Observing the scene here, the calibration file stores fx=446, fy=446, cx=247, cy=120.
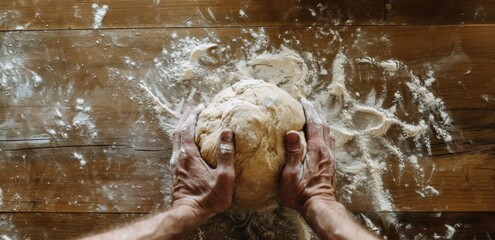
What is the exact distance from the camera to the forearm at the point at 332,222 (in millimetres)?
1363

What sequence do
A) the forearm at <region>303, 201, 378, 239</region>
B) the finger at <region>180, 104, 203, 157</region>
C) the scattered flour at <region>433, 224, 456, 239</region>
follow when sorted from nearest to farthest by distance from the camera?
1. the forearm at <region>303, 201, 378, 239</region>
2. the finger at <region>180, 104, 203, 157</region>
3. the scattered flour at <region>433, 224, 456, 239</region>

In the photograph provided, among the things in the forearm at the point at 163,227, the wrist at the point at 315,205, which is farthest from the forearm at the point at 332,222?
the forearm at the point at 163,227

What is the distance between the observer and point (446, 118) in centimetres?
174

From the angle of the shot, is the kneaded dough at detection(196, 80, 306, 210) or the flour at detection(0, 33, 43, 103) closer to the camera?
the kneaded dough at detection(196, 80, 306, 210)

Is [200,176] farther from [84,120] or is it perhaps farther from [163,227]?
[84,120]

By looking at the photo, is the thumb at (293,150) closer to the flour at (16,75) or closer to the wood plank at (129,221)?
the wood plank at (129,221)

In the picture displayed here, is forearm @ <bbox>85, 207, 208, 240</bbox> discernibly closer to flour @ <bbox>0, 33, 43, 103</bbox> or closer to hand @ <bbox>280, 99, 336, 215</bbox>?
hand @ <bbox>280, 99, 336, 215</bbox>

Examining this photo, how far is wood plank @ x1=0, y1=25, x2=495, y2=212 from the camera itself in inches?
66.4

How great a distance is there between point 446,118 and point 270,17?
0.80 meters

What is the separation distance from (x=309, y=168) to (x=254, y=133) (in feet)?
0.78

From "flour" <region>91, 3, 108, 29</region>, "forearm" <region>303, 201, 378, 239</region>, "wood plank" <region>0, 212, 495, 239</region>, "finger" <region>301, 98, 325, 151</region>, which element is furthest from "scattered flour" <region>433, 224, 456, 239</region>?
"flour" <region>91, 3, 108, 29</region>

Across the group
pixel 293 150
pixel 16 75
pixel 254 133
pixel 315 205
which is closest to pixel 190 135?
pixel 254 133

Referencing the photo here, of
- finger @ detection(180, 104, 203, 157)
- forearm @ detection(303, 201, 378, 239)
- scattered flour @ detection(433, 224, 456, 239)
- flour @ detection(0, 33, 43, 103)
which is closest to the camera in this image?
forearm @ detection(303, 201, 378, 239)

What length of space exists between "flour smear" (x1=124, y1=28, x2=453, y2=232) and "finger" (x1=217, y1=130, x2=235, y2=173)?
1.23 feet
